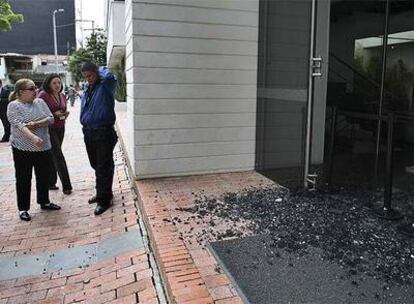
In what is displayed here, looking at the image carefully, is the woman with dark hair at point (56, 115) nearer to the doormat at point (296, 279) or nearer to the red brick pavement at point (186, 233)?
the red brick pavement at point (186, 233)

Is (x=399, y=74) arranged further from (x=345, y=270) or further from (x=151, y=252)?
(x=151, y=252)

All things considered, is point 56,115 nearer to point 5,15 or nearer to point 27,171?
point 27,171

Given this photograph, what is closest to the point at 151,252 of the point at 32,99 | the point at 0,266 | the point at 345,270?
the point at 0,266

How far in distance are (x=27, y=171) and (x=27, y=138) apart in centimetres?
38

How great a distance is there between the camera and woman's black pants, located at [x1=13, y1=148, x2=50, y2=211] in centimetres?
468

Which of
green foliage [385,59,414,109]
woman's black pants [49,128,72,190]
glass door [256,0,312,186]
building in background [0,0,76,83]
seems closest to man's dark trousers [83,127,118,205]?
woman's black pants [49,128,72,190]

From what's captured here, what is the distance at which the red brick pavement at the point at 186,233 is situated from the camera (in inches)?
105

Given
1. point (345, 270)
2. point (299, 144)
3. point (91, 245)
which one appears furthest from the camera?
point (299, 144)

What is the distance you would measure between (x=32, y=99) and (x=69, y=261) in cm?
196

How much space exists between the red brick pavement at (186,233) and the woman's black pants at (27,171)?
108 centimetres

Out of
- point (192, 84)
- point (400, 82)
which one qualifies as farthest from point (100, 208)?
point (400, 82)

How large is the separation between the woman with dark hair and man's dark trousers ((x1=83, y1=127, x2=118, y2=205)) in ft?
3.03

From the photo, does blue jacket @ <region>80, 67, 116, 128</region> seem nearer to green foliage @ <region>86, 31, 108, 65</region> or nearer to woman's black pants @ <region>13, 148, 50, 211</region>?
woman's black pants @ <region>13, 148, 50, 211</region>

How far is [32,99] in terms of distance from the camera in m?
4.76
